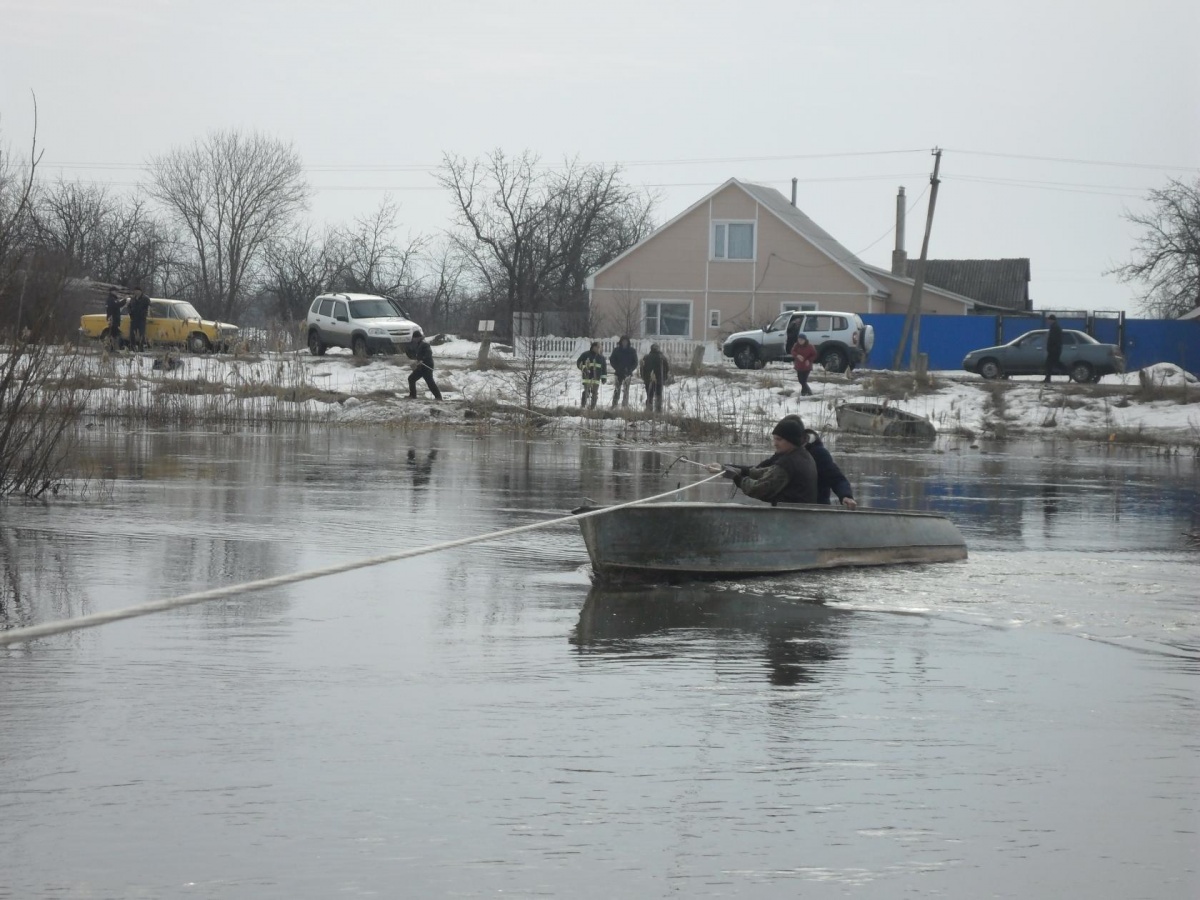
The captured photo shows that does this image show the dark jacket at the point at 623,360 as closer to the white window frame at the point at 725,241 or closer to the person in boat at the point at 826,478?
the white window frame at the point at 725,241

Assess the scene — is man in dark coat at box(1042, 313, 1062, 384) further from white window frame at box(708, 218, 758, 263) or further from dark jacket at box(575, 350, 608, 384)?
white window frame at box(708, 218, 758, 263)

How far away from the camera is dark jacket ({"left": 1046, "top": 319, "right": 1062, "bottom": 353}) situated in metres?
40.3

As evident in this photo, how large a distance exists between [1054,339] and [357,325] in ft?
62.9

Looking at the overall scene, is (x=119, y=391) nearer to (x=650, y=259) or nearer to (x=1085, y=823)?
(x=650, y=259)

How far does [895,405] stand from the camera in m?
37.8

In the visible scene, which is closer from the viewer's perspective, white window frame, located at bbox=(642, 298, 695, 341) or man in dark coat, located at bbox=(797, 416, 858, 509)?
man in dark coat, located at bbox=(797, 416, 858, 509)

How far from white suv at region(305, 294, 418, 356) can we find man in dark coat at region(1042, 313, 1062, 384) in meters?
17.2

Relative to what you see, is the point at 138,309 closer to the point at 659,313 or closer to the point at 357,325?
the point at 357,325

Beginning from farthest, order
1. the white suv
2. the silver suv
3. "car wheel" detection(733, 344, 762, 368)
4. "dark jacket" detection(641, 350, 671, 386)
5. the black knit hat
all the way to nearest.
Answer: "car wheel" detection(733, 344, 762, 368) < the silver suv < the white suv < "dark jacket" detection(641, 350, 671, 386) < the black knit hat

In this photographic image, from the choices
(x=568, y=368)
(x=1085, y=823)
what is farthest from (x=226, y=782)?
(x=568, y=368)

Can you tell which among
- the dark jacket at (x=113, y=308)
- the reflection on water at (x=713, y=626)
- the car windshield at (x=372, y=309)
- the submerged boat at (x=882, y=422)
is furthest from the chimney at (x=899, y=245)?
the reflection on water at (x=713, y=626)

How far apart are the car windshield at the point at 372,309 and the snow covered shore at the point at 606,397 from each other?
6.16 feet

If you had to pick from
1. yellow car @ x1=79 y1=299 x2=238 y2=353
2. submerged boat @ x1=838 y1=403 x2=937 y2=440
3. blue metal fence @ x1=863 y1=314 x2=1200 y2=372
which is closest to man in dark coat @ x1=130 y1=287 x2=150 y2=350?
yellow car @ x1=79 y1=299 x2=238 y2=353

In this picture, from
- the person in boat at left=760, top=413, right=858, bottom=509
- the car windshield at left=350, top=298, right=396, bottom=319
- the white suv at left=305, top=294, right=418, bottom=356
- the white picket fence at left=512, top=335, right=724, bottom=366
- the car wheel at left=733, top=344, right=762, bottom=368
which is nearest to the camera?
the person in boat at left=760, top=413, right=858, bottom=509
